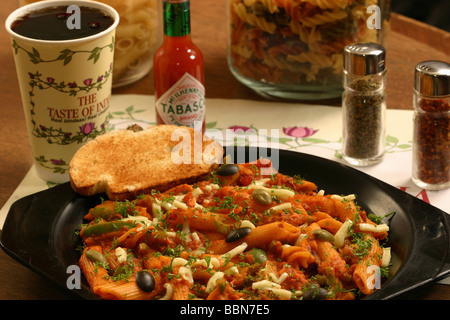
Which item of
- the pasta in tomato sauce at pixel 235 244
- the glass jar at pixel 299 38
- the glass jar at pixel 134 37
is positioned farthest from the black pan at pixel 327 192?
the glass jar at pixel 134 37

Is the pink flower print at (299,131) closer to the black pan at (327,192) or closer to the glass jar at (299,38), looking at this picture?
the glass jar at (299,38)

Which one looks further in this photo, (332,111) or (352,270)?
(332,111)

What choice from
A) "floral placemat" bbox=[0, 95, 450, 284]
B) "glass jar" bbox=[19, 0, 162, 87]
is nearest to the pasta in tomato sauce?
"floral placemat" bbox=[0, 95, 450, 284]

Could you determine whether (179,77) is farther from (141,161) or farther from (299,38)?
(299,38)

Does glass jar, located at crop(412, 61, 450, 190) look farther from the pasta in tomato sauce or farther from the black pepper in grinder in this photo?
the pasta in tomato sauce

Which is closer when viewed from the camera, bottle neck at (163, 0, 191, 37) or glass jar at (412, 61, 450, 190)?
glass jar at (412, 61, 450, 190)

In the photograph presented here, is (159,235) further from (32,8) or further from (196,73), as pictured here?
(32,8)
